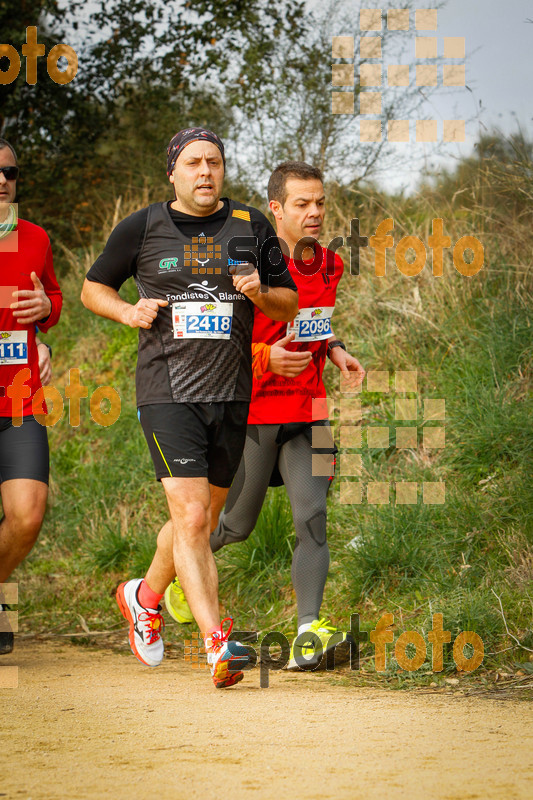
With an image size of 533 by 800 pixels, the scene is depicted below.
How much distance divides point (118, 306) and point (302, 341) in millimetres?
1128

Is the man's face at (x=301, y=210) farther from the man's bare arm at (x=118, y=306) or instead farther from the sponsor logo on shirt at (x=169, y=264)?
A: the man's bare arm at (x=118, y=306)

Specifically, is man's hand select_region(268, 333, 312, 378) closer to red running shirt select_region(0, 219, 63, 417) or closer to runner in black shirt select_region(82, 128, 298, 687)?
runner in black shirt select_region(82, 128, 298, 687)

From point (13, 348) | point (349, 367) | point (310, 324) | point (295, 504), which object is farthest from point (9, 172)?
point (295, 504)

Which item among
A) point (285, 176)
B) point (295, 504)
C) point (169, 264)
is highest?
point (285, 176)

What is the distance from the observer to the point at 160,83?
38.4ft

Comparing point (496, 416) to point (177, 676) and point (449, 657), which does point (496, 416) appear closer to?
point (449, 657)

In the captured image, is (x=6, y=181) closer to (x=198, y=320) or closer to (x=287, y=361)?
(x=198, y=320)

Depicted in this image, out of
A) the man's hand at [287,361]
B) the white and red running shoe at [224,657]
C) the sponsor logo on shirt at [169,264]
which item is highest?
the sponsor logo on shirt at [169,264]

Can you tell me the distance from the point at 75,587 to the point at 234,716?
3.84 m

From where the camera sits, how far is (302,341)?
205 inches

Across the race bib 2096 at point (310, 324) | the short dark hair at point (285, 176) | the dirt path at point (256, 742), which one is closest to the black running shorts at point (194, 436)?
the race bib 2096 at point (310, 324)

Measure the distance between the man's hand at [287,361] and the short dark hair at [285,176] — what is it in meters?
0.93

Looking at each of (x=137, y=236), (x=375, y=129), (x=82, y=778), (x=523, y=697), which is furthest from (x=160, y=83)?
(x=82, y=778)

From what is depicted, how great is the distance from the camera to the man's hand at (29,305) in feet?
16.3
